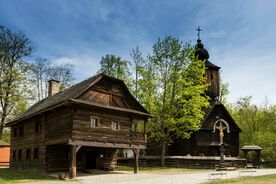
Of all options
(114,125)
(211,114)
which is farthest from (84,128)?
(211,114)

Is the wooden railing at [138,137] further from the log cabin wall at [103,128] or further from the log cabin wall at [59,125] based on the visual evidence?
the log cabin wall at [59,125]

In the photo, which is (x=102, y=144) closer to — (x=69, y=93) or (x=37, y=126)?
(x=69, y=93)

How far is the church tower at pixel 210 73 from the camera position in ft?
149

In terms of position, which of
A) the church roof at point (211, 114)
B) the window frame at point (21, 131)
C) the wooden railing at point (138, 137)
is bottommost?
the wooden railing at point (138, 137)

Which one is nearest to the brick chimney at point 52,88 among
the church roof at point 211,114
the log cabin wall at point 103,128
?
the log cabin wall at point 103,128

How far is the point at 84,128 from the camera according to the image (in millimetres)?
24359

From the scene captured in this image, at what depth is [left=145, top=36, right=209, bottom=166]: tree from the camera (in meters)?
35.7

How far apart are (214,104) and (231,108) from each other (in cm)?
1583

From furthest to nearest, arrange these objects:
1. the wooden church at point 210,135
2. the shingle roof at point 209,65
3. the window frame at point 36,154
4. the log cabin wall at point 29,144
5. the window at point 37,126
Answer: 1. the shingle roof at point 209,65
2. the wooden church at point 210,135
3. the window at point 37,126
4. the window frame at point 36,154
5. the log cabin wall at point 29,144

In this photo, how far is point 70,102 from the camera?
23.6 metres

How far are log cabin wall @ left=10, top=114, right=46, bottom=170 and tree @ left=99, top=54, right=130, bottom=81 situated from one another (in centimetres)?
1443

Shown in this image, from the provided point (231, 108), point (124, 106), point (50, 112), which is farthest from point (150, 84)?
point (231, 108)

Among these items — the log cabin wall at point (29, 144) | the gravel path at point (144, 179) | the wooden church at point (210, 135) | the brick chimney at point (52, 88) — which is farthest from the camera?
the wooden church at point (210, 135)

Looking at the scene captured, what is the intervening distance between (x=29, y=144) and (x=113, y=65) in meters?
18.0
